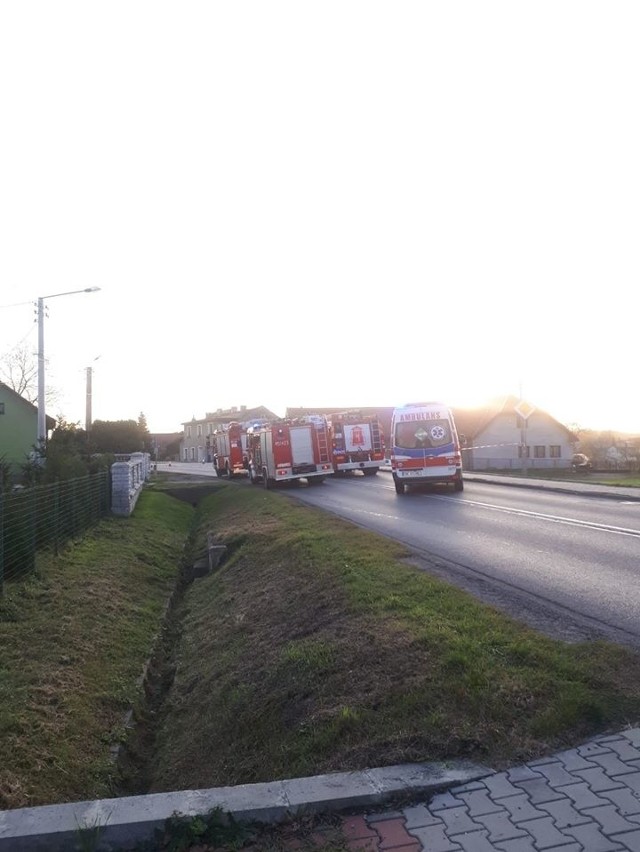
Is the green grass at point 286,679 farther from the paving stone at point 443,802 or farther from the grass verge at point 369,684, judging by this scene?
the paving stone at point 443,802

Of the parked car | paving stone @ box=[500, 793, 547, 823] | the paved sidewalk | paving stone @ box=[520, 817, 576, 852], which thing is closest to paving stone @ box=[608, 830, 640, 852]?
the paved sidewalk

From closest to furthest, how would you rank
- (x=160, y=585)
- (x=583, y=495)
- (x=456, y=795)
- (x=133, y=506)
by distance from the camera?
(x=456, y=795)
(x=160, y=585)
(x=583, y=495)
(x=133, y=506)

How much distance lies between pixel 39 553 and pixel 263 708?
7562mm

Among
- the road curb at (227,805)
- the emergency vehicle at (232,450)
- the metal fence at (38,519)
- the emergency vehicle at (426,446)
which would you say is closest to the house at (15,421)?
the emergency vehicle at (232,450)

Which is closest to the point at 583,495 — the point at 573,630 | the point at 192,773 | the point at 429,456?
the point at 429,456

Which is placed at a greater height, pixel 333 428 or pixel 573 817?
pixel 333 428

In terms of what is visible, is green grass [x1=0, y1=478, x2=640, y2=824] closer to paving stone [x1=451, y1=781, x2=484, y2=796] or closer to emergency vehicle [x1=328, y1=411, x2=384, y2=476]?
paving stone [x1=451, y1=781, x2=484, y2=796]

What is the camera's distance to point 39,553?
1330 cm

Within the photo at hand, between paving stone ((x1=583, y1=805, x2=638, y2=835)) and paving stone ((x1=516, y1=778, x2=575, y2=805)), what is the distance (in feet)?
0.63

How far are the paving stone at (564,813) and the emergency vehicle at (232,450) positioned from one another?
4051 cm

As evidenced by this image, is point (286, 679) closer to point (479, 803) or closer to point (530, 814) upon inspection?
point (479, 803)

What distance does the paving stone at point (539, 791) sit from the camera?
4039 mm

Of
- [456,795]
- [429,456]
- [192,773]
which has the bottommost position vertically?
[192,773]

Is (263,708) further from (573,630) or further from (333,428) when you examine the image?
(333,428)
